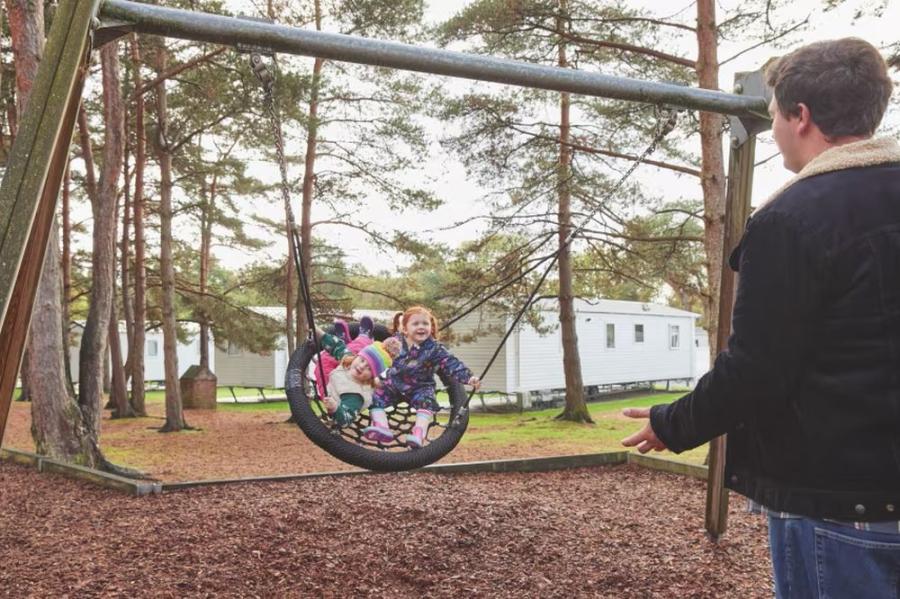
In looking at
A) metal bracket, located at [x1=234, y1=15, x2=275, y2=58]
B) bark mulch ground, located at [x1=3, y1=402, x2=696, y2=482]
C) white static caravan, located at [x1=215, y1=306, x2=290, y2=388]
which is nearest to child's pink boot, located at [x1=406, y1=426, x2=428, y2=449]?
metal bracket, located at [x1=234, y1=15, x2=275, y2=58]

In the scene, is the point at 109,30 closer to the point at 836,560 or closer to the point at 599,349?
the point at 836,560

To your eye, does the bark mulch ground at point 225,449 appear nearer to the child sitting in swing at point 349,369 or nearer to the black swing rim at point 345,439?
the child sitting in swing at point 349,369

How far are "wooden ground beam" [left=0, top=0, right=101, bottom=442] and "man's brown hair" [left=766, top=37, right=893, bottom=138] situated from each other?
184 centimetres

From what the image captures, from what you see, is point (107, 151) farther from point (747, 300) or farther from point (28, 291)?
point (747, 300)

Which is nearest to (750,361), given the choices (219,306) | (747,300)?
(747,300)

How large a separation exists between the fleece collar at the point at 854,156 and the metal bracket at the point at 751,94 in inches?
83.0

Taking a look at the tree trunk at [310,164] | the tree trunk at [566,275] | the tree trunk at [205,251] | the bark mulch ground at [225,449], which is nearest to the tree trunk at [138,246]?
the bark mulch ground at [225,449]

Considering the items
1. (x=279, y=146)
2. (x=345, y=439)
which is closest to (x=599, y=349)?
(x=345, y=439)

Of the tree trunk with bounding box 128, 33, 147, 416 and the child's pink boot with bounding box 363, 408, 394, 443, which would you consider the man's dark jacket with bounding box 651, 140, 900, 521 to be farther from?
the tree trunk with bounding box 128, 33, 147, 416

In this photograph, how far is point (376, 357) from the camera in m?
3.48

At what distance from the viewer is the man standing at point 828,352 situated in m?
1.15

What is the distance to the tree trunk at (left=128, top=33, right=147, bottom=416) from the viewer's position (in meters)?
11.4

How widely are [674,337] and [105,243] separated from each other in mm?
16061

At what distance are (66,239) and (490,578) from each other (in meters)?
13.6
